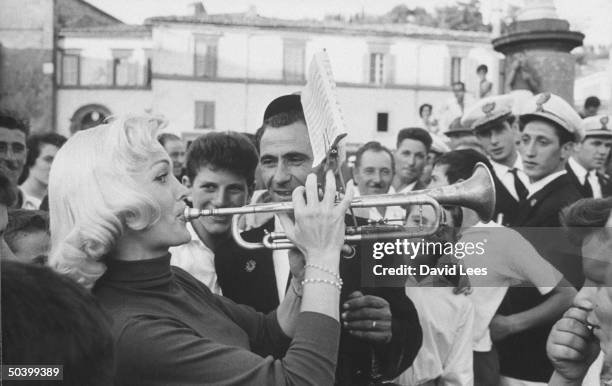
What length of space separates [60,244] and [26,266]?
0.77 metres

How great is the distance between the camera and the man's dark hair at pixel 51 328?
3.65 feet

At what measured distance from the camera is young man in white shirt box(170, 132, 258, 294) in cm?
320

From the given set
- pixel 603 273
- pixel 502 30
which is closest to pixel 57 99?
pixel 502 30

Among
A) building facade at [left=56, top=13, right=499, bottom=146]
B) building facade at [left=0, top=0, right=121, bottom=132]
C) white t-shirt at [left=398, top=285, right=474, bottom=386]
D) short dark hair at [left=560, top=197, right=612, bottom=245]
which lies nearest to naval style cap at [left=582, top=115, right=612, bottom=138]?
white t-shirt at [left=398, top=285, right=474, bottom=386]

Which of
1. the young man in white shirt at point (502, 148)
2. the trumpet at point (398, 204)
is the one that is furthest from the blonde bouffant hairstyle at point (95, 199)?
the young man in white shirt at point (502, 148)

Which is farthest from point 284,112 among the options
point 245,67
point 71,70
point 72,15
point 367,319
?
point 71,70

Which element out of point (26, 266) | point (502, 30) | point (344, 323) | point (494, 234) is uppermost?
point (502, 30)

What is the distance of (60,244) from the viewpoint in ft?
6.42

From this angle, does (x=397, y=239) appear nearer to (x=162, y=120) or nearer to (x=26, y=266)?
(x=162, y=120)

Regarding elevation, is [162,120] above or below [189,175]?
above

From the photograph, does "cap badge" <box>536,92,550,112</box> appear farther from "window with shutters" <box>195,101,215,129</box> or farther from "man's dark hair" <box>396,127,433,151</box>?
"window with shutters" <box>195,101,215,129</box>

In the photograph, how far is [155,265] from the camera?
2.05 metres

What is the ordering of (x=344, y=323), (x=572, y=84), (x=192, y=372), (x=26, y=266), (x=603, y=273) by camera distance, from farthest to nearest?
(x=572, y=84), (x=344, y=323), (x=603, y=273), (x=192, y=372), (x=26, y=266)

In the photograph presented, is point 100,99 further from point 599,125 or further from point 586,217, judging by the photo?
point 586,217
